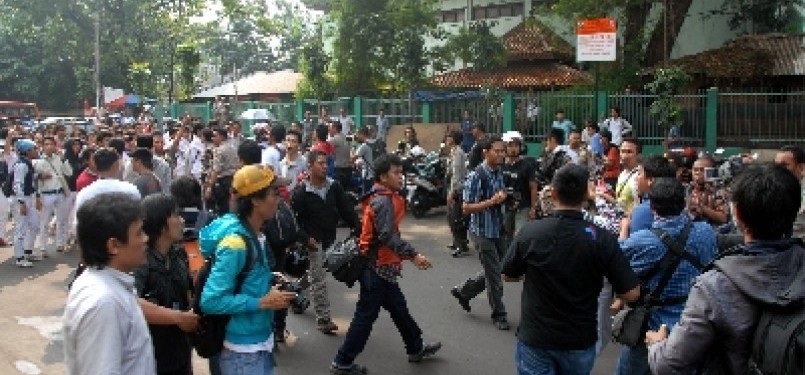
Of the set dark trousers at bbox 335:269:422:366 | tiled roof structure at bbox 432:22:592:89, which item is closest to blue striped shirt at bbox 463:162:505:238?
dark trousers at bbox 335:269:422:366

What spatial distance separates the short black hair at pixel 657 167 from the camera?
5.24 metres

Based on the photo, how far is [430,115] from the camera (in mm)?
22891

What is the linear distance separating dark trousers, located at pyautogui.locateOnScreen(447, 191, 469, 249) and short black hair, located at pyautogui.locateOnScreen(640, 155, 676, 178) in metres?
5.01

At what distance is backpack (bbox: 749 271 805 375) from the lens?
224 centimetres

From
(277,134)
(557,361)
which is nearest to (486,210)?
(557,361)

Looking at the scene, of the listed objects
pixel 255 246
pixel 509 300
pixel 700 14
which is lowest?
pixel 509 300

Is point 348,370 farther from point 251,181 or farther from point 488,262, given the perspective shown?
point 251,181

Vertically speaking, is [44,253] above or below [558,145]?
below

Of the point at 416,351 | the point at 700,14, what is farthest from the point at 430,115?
the point at 416,351

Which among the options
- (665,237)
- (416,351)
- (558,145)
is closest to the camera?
(665,237)

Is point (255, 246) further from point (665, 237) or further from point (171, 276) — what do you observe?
point (665, 237)

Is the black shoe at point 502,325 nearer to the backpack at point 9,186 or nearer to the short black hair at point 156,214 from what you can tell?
the short black hair at point 156,214

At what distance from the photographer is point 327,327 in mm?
7262

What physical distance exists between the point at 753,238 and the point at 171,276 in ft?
8.83
